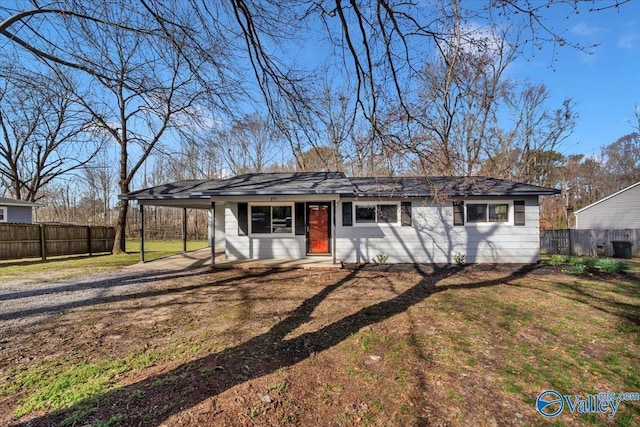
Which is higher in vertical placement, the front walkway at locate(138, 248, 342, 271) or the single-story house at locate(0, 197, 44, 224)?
the single-story house at locate(0, 197, 44, 224)

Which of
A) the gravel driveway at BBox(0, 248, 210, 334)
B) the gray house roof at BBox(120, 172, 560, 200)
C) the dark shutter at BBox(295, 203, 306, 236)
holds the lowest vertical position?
the gravel driveway at BBox(0, 248, 210, 334)

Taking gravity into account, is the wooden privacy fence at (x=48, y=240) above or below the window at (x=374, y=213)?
below

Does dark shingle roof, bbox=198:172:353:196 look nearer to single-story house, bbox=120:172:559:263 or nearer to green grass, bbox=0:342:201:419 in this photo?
single-story house, bbox=120:172:559:263

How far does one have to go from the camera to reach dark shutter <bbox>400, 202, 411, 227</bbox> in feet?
34.5

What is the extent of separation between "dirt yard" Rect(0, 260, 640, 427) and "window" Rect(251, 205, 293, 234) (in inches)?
152

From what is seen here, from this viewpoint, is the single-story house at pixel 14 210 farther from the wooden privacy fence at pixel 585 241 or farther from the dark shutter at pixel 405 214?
the wooden privacy fence at pixel 585 241

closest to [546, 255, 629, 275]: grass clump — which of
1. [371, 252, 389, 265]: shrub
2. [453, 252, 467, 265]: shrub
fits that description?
[453, 252, 467, 265]: shrub

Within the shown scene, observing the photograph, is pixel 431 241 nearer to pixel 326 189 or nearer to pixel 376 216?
pixel 376 216

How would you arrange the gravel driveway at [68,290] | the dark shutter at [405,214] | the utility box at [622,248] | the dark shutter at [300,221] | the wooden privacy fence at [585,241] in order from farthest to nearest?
the wooden privacy fence at [585,241]
the utility box at [622,248]
the dark shutter at [300,221]
the dark shutter at [405,214]
the gravel driveway at [68,290]

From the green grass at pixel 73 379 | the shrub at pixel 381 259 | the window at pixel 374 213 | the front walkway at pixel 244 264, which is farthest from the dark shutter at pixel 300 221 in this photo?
the green grass at pixel 73 379

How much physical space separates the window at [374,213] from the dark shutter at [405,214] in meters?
0.21

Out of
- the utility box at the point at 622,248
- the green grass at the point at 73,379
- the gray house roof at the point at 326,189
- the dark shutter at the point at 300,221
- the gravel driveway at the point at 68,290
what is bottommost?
the utility box at the point at 622,248

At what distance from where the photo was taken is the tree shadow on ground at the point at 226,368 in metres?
2.52

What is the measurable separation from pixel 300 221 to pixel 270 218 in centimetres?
108
